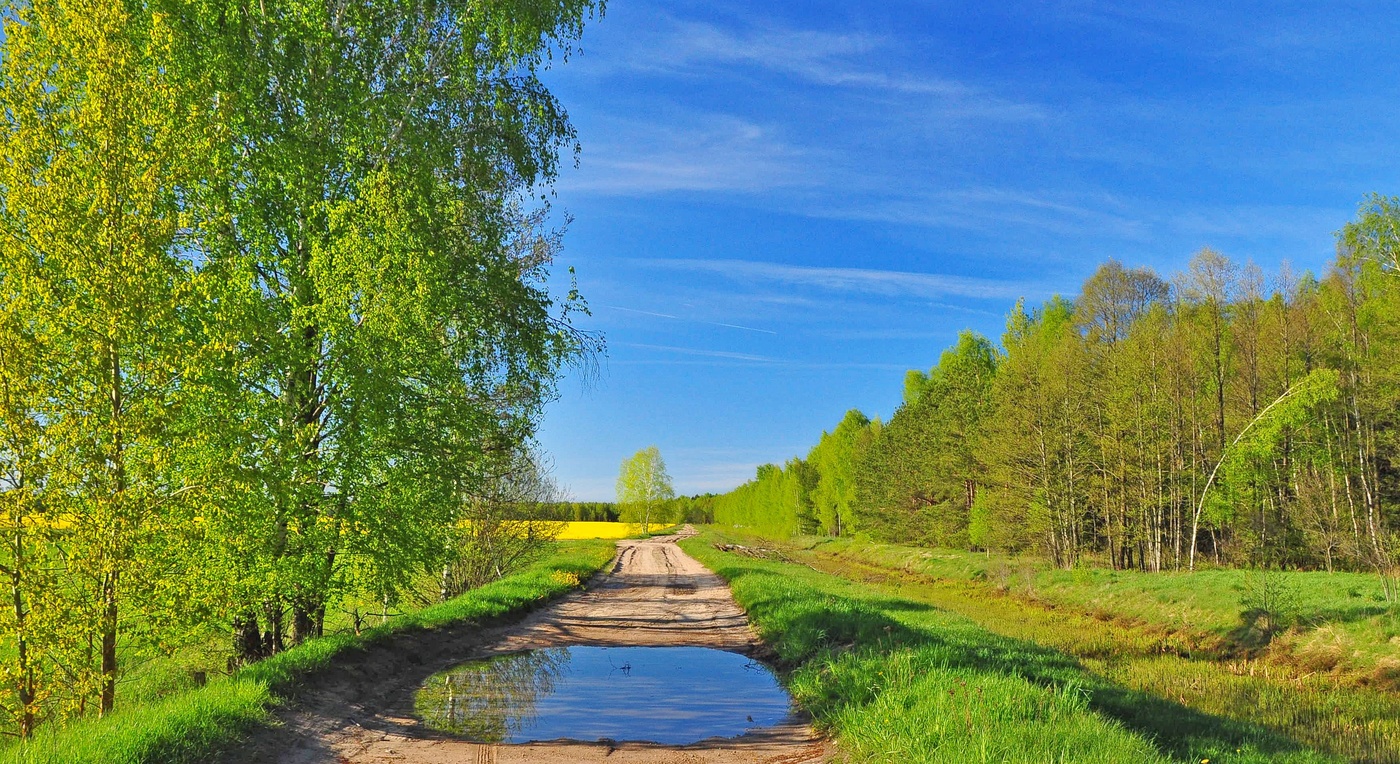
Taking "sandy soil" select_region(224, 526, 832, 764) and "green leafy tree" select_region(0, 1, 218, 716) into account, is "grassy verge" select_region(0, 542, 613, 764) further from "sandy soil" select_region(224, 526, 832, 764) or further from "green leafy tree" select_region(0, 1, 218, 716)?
"green leafy tree" select_region(0, 1, 218, 716)

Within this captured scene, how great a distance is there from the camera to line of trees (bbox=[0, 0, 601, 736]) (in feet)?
25.5

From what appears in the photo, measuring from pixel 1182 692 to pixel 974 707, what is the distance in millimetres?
8197

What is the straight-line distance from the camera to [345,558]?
10.8 m

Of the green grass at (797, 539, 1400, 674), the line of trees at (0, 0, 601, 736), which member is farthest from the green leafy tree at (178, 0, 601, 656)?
the green grass at (797, 539, 1400, 674)

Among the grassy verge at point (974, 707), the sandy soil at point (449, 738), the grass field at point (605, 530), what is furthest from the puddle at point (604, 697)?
the grass field at point (605, 530)

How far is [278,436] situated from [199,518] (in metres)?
1.87

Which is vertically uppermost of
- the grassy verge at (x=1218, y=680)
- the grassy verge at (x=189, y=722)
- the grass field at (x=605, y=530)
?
the grassy verge at (x=189, y=722)

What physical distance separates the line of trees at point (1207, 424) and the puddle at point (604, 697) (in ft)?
75.1

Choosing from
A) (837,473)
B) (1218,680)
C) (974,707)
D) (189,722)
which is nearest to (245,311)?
(189,722)

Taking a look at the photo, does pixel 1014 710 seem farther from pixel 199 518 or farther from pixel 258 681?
pixel 199 518

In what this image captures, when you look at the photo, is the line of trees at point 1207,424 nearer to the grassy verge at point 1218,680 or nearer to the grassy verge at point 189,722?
the grassy verge at point 1218,680

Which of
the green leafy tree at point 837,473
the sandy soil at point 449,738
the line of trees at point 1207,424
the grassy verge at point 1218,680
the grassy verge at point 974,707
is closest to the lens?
the grassy verge at point 974,707

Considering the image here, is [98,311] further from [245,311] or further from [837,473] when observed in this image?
[837,473]

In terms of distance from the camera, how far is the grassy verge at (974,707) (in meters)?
5.64
